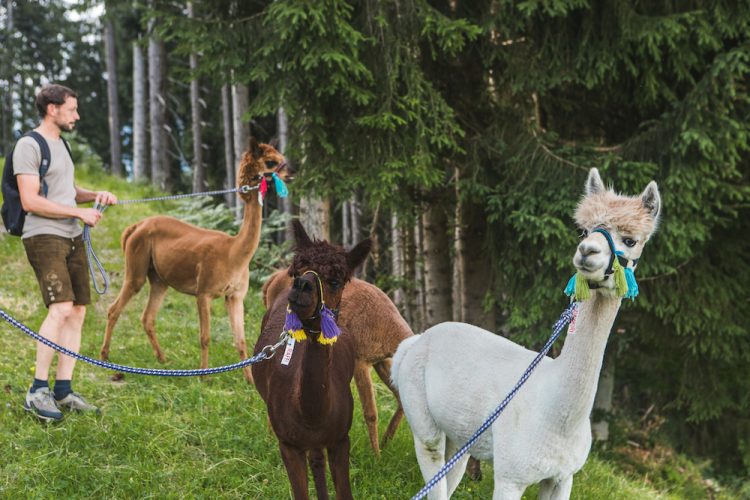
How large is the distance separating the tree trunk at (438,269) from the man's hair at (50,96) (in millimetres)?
5295

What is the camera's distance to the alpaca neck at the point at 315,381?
136 inches

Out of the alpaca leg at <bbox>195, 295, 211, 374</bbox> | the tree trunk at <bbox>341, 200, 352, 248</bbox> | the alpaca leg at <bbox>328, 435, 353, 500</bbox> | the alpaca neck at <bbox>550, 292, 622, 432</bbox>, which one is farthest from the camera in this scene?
the tree trunk at <bbox>341, 200, 352, 248</bbox>

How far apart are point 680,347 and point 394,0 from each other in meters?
5.71

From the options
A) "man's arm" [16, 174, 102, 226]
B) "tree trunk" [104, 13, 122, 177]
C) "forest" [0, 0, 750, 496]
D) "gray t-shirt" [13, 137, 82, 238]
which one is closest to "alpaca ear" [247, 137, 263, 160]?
"forest" [0, 0, 750, 496]

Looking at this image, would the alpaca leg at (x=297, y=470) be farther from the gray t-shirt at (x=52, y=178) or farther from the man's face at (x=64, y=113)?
the man's face at (x=64, y=113)

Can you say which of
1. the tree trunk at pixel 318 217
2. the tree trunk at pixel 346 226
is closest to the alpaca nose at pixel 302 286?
the tree trunk at pixel 318 217

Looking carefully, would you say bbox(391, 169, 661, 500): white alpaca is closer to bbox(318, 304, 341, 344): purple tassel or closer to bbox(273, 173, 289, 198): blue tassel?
bbox(318, 304, 341, 344): purple tassel

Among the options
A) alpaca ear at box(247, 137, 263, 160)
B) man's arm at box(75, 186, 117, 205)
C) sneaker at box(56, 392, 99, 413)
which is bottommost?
sneaker at box(56, 392, 99, 413)

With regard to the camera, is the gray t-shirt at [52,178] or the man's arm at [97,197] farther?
the man's arm at [97,197]

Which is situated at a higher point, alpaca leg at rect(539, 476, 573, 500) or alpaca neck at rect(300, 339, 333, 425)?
alpaca neck at rect(300, 339, 333, 425)

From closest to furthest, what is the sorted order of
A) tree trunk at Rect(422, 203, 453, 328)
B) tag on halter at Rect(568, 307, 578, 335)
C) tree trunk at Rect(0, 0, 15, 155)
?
tag on halter at Rect(568, 307, 578, 335)
tree trunk at Rect(422, 203, 453, 328)
tree trunk at Rect(0, 0, 15, 155)

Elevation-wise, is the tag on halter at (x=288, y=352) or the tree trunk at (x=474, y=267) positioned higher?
the tag on halter at (x=288, y=352)

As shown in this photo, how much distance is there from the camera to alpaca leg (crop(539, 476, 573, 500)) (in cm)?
346

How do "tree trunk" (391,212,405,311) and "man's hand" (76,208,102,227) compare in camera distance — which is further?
"tree trunk" (391,212,405,311)
